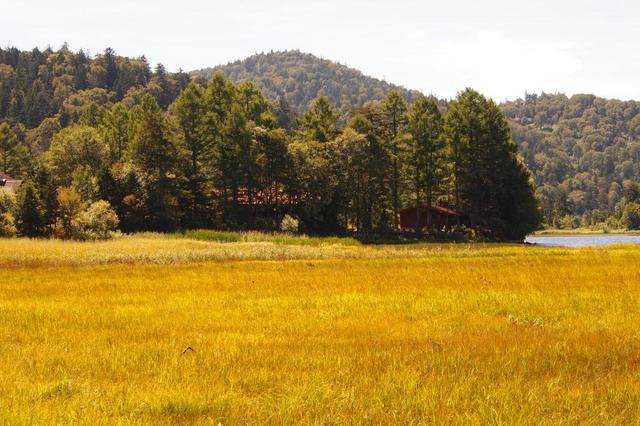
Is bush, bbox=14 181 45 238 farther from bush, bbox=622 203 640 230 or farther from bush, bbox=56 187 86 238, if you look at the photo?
bush, bbox=622 203 640 230

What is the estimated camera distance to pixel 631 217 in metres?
186

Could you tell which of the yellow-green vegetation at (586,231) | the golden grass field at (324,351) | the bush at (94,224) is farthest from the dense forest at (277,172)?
the yellow-green vegetation at (586,231)

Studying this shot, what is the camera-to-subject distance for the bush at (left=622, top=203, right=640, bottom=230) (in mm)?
184500

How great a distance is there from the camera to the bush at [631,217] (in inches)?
7264

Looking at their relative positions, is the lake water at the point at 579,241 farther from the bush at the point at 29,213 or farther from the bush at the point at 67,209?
the bush at the point at 29,213

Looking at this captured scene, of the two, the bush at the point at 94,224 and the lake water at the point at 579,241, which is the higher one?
the bush at the point at 94,224

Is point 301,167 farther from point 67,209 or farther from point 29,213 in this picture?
point 29,213

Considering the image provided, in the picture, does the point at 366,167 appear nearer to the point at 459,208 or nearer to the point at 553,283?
the point at 459,208

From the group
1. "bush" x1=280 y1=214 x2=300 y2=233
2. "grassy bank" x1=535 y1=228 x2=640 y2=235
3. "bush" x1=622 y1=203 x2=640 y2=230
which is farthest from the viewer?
"bush" x1=622 y1=203 x2=640 y2=230

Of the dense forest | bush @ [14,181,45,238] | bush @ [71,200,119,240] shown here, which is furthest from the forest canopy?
bush @ [71,200,119,240]

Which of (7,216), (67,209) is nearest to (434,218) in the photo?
(67,209)

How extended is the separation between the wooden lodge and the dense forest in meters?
1.89

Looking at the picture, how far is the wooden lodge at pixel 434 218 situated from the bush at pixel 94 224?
151ft

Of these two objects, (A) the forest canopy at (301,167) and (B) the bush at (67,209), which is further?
(A) the forest canopy at (301,167)
